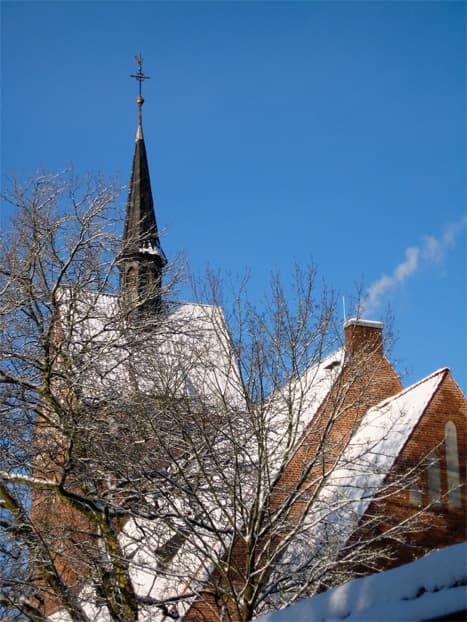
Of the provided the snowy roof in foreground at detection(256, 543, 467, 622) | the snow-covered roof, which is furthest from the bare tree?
the snowy roof in foreground at detection(256, 543, 467, 622)

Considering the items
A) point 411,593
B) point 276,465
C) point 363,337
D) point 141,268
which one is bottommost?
point 411,593

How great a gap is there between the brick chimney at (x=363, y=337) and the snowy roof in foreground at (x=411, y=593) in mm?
9494

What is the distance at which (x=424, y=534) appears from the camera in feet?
52.5

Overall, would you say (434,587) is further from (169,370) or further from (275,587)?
(169,370)

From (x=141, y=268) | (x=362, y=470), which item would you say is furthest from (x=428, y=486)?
(x=141, y=268)

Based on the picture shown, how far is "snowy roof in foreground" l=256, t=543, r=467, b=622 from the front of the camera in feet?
11.7

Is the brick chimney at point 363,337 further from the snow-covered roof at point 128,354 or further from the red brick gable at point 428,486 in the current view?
the snow-covered roof at point 128,354

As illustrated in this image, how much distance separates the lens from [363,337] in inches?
621

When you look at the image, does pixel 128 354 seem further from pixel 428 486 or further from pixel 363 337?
pixel 428 486

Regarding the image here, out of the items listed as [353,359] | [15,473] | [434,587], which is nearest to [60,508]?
[15,473]

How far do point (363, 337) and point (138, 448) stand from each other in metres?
4.80

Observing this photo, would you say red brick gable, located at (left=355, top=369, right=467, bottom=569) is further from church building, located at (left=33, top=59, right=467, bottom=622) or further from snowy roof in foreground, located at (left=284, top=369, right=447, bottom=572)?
snowy roof in foreground, located at (left=284, top=369, right=447, bottom=572)

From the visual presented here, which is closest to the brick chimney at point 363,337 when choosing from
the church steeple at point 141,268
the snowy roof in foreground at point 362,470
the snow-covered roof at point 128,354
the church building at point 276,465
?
the church building at point 276,465

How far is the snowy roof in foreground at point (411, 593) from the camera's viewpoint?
358 cm
